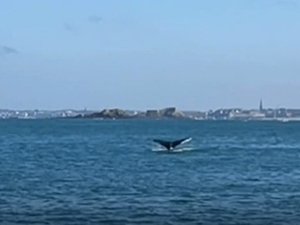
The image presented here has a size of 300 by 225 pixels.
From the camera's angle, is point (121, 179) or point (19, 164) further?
point (19, 164)

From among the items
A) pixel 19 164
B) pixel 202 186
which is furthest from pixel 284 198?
pixel 19 164

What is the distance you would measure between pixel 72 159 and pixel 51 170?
664 inches

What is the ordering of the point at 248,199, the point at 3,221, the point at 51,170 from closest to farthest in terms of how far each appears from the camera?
the point at 3,221 → the point at 248,199 → the point at 51,170

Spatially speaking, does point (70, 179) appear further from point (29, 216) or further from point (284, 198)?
point (29, 216)

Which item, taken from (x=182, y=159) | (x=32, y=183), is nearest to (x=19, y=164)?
(x=182, y=159)

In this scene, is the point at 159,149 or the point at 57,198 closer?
the point at 57,198

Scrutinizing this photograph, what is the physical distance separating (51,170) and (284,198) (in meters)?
26.1

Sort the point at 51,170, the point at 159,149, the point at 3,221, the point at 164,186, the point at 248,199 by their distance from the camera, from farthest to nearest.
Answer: the point at 159,149, the point at 51,170, the point at 164,186, the point at 248,199, the point at 3,221

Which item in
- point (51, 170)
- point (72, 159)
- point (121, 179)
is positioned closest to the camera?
point (121, 179)

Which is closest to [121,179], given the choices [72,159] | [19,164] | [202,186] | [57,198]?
[202,186]

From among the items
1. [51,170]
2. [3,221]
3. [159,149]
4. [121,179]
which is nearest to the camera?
[3,221]

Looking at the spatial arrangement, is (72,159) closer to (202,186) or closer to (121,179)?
(121,179)

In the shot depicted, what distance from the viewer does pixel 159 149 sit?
104188mm

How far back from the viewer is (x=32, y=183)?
56.5 m
